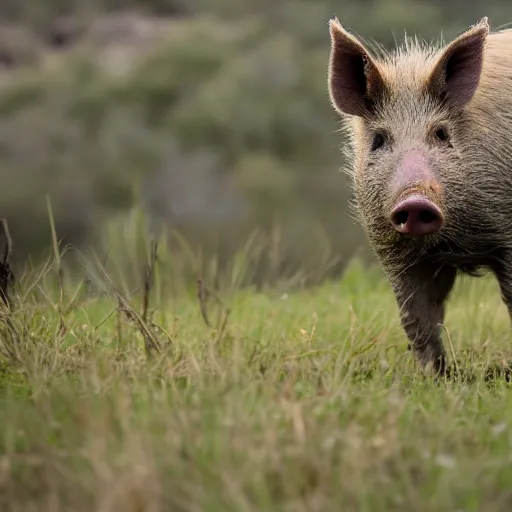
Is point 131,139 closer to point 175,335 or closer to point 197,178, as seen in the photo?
point 197,178

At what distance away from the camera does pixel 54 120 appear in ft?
68.0

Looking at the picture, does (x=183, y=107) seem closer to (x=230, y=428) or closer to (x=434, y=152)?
(x=434, y=152)

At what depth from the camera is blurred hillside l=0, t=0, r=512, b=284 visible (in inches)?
708

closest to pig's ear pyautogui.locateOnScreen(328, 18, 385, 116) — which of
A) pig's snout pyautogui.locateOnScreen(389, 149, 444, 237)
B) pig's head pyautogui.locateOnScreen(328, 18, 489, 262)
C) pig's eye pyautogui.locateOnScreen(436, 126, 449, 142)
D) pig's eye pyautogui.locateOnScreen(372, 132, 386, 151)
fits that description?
pig's head pyautogui.locateOnScreen(328, 18, 489, 262)

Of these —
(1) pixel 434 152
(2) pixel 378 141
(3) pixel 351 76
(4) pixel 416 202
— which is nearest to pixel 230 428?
(4) pixel 416 202

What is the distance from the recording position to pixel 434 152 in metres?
4.58

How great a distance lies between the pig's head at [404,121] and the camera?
178 inches

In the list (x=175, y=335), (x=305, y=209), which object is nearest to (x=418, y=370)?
(x=175, y=335)

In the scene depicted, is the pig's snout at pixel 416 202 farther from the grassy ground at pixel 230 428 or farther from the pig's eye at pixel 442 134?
the grassy ground at pixel 230 428

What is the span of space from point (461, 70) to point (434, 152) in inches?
18.0

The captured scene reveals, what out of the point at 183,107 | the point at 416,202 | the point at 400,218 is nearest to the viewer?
the point at 416,202

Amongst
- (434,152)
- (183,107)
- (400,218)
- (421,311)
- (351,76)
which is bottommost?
(183,107)

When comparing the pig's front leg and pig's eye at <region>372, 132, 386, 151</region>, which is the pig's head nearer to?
pig's eye at <region>372, 132, 386, 151</region>

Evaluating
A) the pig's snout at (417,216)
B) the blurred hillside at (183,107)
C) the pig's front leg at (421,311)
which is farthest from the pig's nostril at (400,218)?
the blurred hillside at (183,107)
